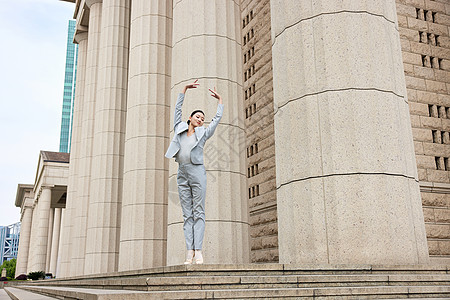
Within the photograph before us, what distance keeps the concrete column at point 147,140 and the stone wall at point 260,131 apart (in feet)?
11.6

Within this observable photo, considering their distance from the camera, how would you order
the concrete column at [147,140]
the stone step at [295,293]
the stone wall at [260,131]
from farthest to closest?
the stone wall at [260,131] < the concrete column at [147,140] < the stone step at [295,293]

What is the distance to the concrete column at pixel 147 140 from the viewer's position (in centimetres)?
1492

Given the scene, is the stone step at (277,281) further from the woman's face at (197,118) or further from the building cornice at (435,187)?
the building cornice at (435,187)

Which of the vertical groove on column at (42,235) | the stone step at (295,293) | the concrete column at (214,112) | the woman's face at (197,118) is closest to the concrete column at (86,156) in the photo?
the concrete column at (214,112)

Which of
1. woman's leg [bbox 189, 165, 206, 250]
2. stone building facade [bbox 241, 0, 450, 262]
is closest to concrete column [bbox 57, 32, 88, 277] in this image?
stone building facade [bbox 241, 0, 450, 262]

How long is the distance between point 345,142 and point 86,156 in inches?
859

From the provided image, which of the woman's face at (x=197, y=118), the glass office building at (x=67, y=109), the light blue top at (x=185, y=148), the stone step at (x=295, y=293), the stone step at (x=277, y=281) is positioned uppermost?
the glass office building at (x=67, y=109)

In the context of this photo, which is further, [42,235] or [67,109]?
[67,109]

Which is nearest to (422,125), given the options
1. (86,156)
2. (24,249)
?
(86,156)

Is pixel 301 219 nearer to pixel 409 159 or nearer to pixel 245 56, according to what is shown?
pixel 409 159

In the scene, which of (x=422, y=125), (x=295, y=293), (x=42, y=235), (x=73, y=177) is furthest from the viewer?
(x=42, y=235)

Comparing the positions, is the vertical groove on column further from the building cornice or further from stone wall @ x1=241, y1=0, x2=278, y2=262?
the building cornice

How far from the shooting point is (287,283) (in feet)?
19.3

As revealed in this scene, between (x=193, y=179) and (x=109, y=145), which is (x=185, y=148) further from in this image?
(x=109, y=145)
